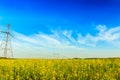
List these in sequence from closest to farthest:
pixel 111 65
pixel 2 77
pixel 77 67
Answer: pixel 2 77 → pixel 77 67 → pixel 111 65

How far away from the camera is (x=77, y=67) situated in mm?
13648

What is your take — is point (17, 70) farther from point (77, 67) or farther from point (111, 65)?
point (111, 65)

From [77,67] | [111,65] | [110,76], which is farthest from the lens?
[111,65]

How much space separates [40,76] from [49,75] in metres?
0.62

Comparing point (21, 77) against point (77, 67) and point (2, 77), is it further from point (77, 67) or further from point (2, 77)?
point (77, 67)

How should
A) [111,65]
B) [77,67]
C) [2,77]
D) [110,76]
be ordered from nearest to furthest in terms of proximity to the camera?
[110,76]
[2,77]
[77,67]
[111,65]

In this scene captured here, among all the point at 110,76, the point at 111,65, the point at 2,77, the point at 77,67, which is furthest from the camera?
the point at 111,65

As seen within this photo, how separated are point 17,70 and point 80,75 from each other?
3.77 m

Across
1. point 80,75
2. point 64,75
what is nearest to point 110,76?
point 80,75

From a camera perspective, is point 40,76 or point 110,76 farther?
point 40,76

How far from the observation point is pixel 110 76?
35.5ft

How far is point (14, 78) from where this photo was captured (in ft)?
40.4

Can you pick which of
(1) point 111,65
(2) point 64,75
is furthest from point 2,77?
(1) point 111,65

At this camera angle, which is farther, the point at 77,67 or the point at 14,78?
the point at 77,67
